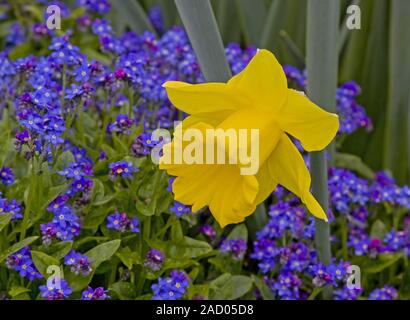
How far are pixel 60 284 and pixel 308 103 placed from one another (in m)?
0.55

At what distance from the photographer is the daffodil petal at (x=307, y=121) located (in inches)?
52.5

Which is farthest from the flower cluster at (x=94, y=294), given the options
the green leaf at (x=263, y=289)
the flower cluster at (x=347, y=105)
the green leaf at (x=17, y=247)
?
the flower cluster at (x=347, y=105)

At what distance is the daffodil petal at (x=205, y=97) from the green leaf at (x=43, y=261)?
1.26 ft

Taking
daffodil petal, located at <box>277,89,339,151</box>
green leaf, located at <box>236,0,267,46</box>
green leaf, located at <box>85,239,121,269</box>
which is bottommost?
green leaf, located at <box>85,239,121,269</box>

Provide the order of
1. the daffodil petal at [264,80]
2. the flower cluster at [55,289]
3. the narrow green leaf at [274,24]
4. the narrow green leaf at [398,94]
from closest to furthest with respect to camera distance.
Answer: the daffodil petal at [264,80] < the flower cluster at [55,289] < the narrow green leaf at [398,94] < the narrow green leaf at [274,24]

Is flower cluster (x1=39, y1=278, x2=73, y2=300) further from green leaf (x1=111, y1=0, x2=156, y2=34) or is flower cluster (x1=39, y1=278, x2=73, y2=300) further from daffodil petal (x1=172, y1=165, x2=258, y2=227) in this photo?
green leaf (x1=111, y1=0, x2=156, y2=34)

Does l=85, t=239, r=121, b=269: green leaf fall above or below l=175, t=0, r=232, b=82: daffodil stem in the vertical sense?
below

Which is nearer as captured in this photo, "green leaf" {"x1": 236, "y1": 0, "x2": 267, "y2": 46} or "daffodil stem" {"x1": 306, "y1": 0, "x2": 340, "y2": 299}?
"daffodil stem" {"x1": 306, "y1": 0, "x2": 340, "y2": 299}

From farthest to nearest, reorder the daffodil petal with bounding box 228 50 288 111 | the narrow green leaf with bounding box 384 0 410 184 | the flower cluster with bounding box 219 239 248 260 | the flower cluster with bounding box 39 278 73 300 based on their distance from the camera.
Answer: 1. the narrow green leaf with bounding box 384 0 410 184
2. the flower cluster with bounding box 219 239 248 260
3. the flower cluster with bounding box 39 278 73 300
4. the daffodil petal with bounding box 228 50 288 111

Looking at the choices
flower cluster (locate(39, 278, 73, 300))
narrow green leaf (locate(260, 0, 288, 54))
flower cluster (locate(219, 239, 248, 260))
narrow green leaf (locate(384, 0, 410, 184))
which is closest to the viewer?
flower cluster (locate(39, 278, 73, 300))

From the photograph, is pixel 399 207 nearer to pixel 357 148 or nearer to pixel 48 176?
pixel 357 148

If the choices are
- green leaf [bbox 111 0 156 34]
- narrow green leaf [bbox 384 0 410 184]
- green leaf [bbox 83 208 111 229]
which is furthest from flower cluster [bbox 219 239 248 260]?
green leaf [bbox 111 0 156 34]

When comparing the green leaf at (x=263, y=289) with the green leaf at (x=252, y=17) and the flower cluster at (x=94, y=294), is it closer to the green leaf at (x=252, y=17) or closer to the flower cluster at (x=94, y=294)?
the flower cluster at (x=94, y=294)

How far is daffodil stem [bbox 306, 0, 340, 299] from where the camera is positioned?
153 cm
